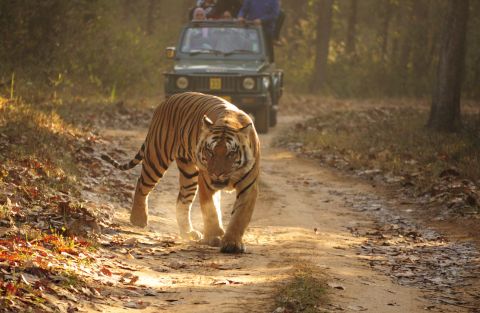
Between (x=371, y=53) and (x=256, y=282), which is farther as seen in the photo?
(x=371, y=53)

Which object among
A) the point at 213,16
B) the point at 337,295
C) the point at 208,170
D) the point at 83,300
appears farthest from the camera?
the point at 213,16

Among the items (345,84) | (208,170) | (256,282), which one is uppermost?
(208,170)

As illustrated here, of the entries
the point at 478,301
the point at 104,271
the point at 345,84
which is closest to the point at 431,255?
the point at 478,301

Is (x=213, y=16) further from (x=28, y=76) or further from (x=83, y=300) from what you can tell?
(x=83, y=300)

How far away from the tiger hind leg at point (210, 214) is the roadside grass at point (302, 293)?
1.32 metres

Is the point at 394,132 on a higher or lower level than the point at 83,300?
lower

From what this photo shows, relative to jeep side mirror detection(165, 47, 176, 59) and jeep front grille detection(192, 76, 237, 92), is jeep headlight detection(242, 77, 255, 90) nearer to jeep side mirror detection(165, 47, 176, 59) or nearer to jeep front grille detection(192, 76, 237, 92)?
jeep front grille detection(192, 76, 237, 92)

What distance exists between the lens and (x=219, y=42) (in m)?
16.5

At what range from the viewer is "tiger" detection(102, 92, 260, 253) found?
702cm

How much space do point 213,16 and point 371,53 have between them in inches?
475

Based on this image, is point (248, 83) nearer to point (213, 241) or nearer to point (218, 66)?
point (218, 66)

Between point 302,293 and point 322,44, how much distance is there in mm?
23645

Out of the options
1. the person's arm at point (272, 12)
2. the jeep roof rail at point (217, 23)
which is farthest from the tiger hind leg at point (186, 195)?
the person's arm at point (272, 12)

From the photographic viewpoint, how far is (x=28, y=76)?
56.3ft
